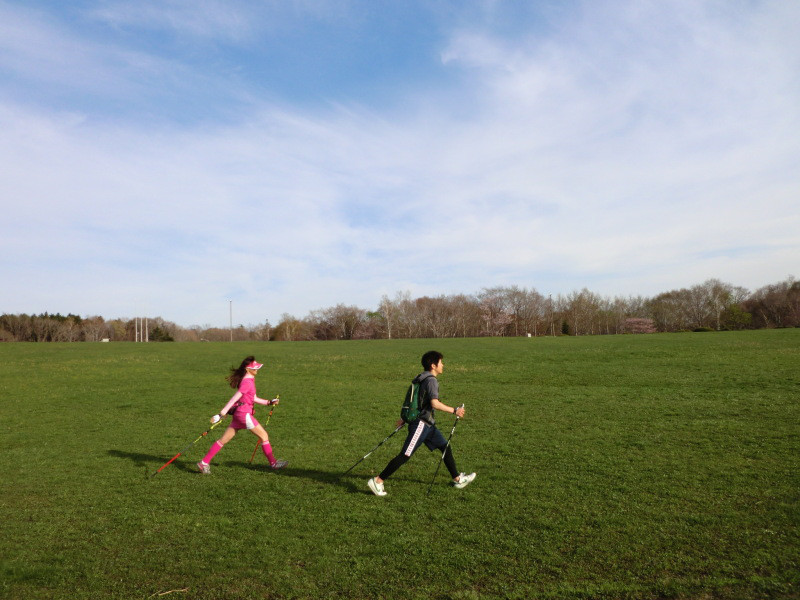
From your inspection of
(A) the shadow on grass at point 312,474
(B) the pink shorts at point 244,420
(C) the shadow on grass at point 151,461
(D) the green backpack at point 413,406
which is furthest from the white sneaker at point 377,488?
(C) the shadow on grass at point 151,461

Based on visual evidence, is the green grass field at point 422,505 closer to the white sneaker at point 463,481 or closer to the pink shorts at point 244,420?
the white sneaker at point 463,481

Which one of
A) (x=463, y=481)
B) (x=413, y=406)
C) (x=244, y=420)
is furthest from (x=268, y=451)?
(x=463, y=481)

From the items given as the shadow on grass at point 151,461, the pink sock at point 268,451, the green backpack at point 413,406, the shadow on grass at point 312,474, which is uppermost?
the green backpack at point 413,406

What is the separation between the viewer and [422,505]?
28.1ft

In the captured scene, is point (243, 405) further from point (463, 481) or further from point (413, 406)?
point (463, 481)

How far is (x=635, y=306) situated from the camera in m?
131

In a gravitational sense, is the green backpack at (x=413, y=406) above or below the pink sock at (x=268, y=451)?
above

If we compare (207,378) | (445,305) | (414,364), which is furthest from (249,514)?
(445,305)

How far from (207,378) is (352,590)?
27.9 m

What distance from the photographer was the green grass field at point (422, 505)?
6.02 metres

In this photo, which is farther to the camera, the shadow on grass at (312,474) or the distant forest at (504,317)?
the distant forest at (504,317)

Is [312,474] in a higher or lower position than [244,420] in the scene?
lower

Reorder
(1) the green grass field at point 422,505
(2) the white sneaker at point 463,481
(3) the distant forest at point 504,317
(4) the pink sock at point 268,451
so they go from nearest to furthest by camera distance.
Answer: (1) the green grass field at point 422,505 < (2) the white sneaker at point 463,481 < (4) the pink sock at point 268,451 < (3) the distant forest at point 504,317

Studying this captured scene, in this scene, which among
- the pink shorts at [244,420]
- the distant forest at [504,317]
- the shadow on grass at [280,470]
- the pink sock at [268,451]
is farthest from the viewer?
the distant forest at [504,317]
